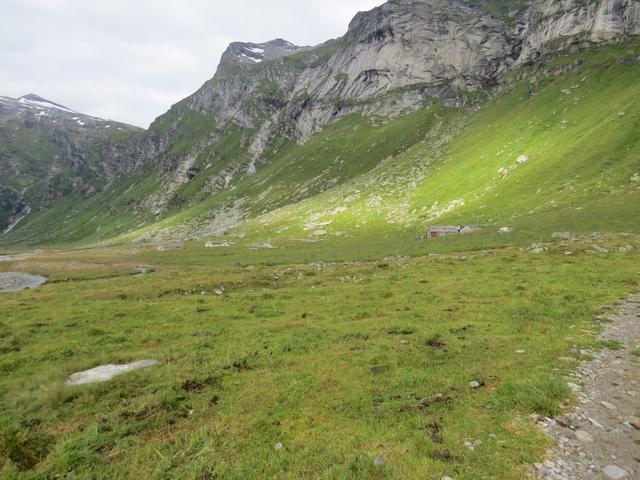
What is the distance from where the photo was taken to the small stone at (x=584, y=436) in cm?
838

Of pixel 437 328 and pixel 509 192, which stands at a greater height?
pixel 437 328

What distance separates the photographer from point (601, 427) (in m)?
8.87

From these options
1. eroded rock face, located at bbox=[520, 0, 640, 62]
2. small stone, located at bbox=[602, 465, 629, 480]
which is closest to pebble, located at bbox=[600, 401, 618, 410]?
small stone, located at bbox=[602, 465, 629, 480]

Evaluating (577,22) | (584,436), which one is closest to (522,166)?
(584,436)

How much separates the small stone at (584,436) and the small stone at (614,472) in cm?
88

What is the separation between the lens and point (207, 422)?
10859mm

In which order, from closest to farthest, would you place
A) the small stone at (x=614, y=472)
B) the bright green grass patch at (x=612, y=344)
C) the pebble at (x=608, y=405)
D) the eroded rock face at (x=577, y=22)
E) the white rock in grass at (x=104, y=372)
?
the small stone at (x=614, y=472) → the pebble at (x=608, y=405) → the bright green grass patch at (x=612, y=344) → the white rock in grass at (x=104, y=372) → the eroded rock face at (x=577, y=22)

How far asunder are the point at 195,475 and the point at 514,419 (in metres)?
8.02

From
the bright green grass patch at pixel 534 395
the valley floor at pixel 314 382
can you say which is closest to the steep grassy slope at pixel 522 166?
the valley floor at pixel 314 382

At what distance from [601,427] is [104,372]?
17472 millimetres

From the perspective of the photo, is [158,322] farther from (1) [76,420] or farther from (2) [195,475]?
(2) [195,475]

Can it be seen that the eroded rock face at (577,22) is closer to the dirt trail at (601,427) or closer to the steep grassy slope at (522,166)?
the steep grassy slope at (522,166)

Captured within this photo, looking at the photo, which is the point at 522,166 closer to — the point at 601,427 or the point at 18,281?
the point at 601,427

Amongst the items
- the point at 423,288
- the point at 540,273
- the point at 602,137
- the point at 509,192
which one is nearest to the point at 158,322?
the point at 423,288
